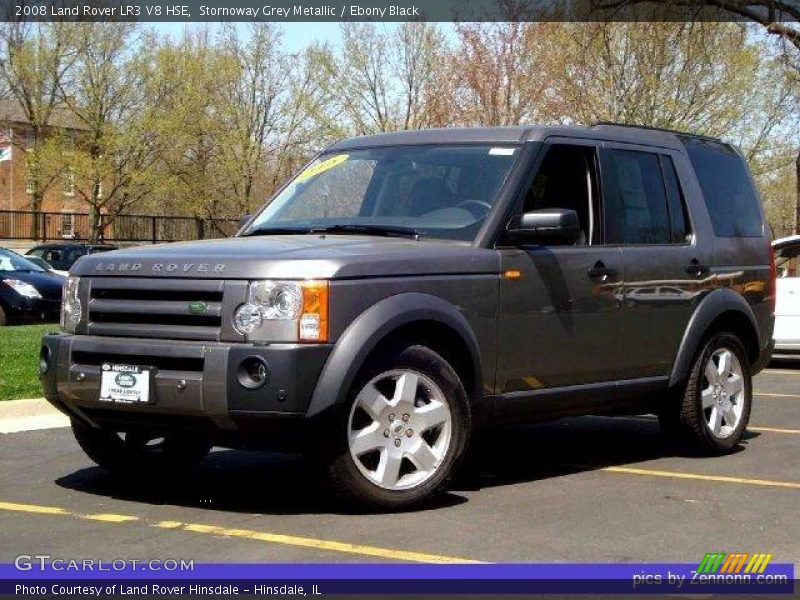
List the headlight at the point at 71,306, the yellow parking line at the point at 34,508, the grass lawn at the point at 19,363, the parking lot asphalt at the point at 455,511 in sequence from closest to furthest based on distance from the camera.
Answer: the parking lot asphalt at the point at 455,511 → the yellow parking line at the point at 34,508 → the headlight at the point at 71,306 → the grass lawn at the point at 19,363

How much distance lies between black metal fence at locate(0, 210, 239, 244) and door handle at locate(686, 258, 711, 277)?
152ft

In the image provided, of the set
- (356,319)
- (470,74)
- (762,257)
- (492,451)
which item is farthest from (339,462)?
(470,74)

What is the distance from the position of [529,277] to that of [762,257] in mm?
2753

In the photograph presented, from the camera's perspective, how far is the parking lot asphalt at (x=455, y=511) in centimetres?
545

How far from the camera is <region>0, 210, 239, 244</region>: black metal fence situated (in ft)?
178

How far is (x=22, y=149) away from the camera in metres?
52.9

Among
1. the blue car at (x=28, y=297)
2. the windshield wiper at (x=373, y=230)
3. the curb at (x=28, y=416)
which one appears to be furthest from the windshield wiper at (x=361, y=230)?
the blue car at (x=28, y=297)

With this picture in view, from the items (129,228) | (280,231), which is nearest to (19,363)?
(280,231)

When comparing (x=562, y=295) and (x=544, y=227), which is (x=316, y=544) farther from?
(x=562, y=295)

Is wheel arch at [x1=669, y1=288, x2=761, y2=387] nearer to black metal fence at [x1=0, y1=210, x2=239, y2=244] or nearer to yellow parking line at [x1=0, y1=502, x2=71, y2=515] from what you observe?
yellow parking line at [x1=0, y1=502, x2=71, y2=515]

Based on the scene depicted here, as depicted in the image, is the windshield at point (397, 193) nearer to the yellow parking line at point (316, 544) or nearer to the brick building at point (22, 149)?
the yellow parking line at point (316, 544)

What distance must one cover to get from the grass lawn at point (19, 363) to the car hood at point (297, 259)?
446cm

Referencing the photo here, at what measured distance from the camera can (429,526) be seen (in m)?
5.91

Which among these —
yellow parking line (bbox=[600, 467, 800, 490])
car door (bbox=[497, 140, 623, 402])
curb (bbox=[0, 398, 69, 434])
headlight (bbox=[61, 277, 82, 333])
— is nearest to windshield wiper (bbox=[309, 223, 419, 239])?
car door (bbox=[497, 140, 623, 402])
